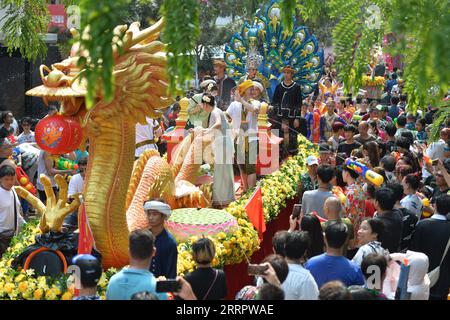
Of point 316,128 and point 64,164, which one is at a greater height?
point 64,164

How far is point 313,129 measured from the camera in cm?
1742

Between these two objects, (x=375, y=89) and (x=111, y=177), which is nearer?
(x=111, y=177)

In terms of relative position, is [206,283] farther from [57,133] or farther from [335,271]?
[57,133]

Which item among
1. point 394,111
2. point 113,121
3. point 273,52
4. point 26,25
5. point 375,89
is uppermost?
point 26,25

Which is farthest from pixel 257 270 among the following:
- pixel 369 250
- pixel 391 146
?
pixel 391 146

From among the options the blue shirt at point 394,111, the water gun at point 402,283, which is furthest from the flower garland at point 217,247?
the blue shirt at point 394,111

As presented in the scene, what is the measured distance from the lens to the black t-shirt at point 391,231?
7820 mm

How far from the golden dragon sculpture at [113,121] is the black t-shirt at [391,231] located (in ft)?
7.50

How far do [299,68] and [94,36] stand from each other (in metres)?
12.7

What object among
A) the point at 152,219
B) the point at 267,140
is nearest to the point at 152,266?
the point at 152,219

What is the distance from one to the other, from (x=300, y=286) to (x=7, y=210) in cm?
440

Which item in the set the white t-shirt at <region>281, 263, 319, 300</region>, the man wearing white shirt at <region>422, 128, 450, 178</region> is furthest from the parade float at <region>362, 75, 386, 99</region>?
the white t-shirt at <region>281, 263, 319, 300</region>

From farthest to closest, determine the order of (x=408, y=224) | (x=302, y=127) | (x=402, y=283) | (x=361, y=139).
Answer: (x=302, y=127) → (x=361, y=139) → (x=408, y=224) → (x=402, y=283)

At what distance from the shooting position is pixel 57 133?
6.95 m
